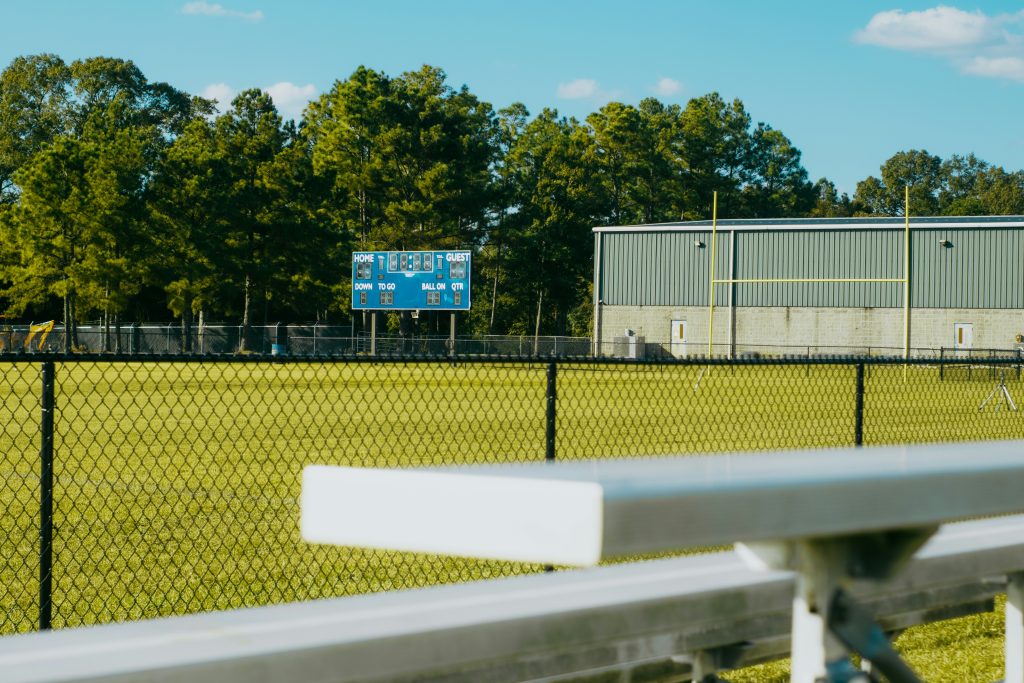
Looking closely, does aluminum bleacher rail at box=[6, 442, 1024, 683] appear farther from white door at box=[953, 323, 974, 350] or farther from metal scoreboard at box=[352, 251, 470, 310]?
white door at box=[953, 323, 974, 350]

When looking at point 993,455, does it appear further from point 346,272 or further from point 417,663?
point 346,272

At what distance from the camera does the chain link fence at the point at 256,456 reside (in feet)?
24.5

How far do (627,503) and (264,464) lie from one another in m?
12.4

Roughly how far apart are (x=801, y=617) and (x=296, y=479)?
1115 cm

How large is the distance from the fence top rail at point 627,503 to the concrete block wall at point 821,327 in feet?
143

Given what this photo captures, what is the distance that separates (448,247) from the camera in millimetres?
67812

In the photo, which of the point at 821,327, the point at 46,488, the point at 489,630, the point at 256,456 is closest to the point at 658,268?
the point at 821,327

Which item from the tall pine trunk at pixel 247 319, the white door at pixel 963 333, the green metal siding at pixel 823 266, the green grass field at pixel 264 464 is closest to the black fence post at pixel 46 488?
the green grass field at pixel 264 464

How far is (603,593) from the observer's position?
2.30 m

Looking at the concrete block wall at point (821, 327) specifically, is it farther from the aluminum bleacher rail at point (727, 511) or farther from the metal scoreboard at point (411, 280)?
the aluminum bleacher rail at point (727, 511)

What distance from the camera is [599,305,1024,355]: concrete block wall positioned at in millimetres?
46625

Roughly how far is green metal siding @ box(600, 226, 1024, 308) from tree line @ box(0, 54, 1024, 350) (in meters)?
13.7

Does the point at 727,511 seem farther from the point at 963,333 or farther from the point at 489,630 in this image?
the point at 963,333

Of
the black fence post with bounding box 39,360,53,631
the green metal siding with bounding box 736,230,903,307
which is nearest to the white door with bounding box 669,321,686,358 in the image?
the green metal siding with bounding box 736,230,903,307
